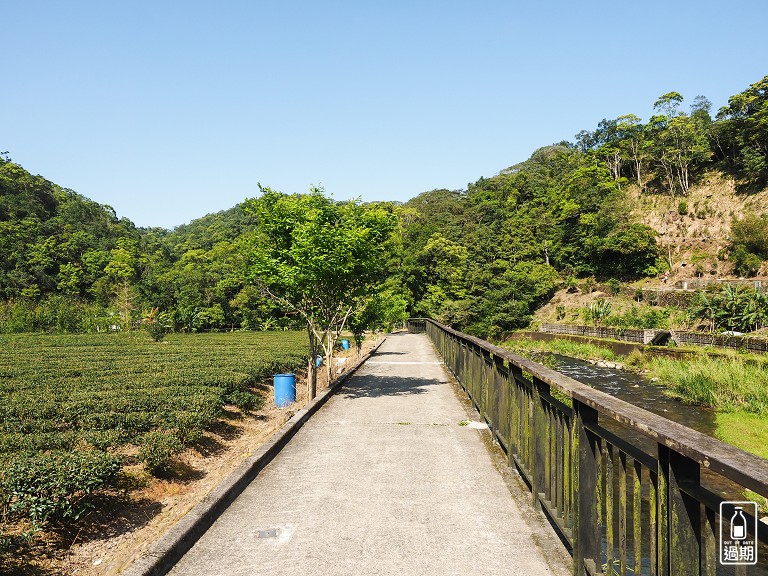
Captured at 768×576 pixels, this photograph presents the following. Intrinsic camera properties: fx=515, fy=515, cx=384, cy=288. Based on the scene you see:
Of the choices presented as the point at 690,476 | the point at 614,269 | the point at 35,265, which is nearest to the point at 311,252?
the point at 690,476

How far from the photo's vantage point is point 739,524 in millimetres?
1751

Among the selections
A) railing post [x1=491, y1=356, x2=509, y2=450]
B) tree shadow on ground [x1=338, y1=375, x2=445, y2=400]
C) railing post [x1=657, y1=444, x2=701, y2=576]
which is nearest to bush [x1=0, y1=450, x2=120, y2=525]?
railing post [x1=491, y1=356, x2=509, y2=450]

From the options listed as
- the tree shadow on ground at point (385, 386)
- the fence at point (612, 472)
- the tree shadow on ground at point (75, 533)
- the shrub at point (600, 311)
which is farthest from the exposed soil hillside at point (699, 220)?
the tree shadow on ground at point (75, 533)

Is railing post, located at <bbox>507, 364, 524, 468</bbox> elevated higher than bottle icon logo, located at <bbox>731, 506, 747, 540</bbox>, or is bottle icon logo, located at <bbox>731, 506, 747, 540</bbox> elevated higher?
bottle icon logo, located at <bbox>731, 506, 747, 540</bbox>

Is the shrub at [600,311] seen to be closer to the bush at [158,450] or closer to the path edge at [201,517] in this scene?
the path edge at [201,517]

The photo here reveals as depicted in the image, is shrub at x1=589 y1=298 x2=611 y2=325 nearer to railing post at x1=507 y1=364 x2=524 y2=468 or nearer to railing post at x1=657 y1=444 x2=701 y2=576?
railing post at x1=507 y1=364 x2=524 y2=468

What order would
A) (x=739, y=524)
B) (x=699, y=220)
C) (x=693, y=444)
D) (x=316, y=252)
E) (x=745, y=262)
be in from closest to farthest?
(x=739, y=524), (x=693, y=444), (x=316, y=252), (x=745, y=262), (x=699, y=220)

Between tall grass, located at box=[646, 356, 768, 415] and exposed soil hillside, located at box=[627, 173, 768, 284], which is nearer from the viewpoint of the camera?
tall grass, located at box=[646, 356, 768, 415]

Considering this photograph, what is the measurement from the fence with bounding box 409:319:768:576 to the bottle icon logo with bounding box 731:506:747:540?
0.02 m

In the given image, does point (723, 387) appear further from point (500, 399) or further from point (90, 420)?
point (90, 420)

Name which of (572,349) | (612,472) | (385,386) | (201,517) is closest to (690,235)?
(572,349)

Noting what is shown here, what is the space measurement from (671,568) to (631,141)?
9747 cm

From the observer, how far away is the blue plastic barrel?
1138cm

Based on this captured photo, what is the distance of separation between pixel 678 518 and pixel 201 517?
137 inches
